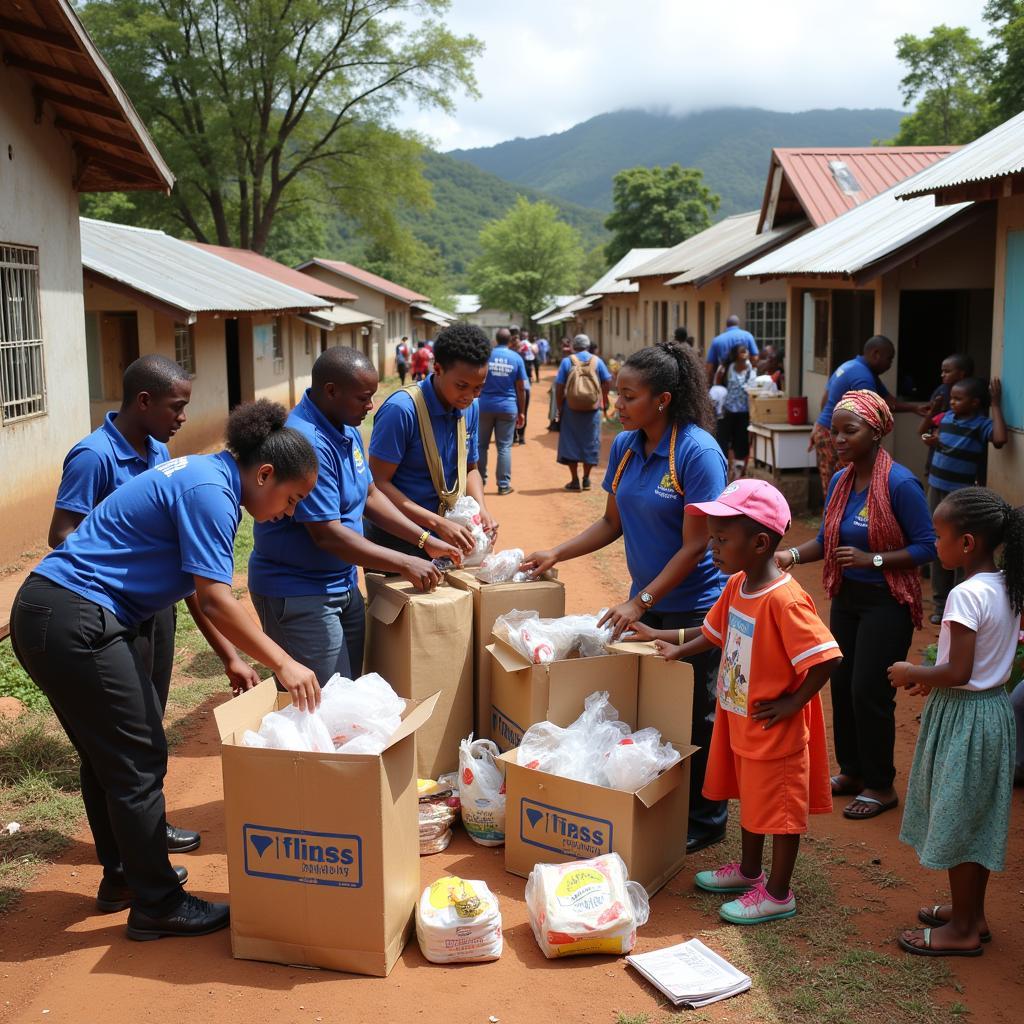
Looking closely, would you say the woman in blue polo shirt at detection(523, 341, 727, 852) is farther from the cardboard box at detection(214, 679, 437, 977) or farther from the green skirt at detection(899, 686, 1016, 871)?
the cardboard box at detection(214, 679, 437, 977)

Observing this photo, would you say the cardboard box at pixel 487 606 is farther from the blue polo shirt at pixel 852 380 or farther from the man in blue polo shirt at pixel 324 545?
the blue polo shirt at pixel 852 380

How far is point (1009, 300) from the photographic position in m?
8.04

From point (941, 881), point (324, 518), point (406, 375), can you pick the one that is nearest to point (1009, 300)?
point (941, 881)

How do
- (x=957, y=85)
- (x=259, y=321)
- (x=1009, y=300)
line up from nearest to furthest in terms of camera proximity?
(x=1009, y=300)
(x=259, y=321)
(x=957, y=85)

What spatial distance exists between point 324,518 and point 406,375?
3888cm

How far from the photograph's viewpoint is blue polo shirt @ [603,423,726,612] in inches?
160

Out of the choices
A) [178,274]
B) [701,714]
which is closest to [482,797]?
[701,714]

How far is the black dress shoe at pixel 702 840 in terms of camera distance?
4219 mm

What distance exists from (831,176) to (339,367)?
14324 mm

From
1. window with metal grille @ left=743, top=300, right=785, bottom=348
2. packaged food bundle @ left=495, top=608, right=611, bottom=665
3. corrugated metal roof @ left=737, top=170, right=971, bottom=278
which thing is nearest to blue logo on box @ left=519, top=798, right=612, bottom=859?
packaged food bundle @ left=495, top=608, right=611, bottom=665

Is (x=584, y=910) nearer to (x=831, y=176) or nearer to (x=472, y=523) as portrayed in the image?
(x=472, y=523)

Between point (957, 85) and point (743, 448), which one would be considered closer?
point (743, 448)

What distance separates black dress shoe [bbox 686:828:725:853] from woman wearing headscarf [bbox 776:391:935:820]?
25.8 inches

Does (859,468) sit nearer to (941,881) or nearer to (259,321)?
(941,881)
